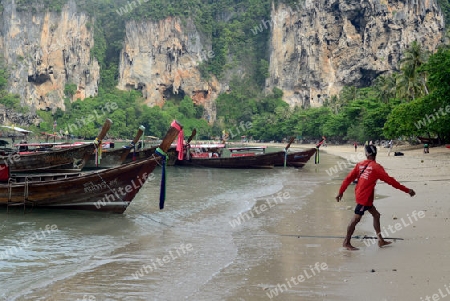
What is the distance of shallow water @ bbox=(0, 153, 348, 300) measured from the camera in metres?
5.93

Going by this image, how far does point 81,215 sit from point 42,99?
124057 mm

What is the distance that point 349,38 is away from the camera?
108062 mm

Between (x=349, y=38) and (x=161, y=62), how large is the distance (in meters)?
57.5

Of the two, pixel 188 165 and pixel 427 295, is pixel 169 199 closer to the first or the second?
pixel 427 295

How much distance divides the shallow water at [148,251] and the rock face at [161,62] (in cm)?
12712

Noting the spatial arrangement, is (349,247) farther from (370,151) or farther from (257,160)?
(257,160)

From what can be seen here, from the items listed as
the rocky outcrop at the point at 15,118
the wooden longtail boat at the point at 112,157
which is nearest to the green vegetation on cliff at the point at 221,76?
the rocky outcrop at the point at 15,118

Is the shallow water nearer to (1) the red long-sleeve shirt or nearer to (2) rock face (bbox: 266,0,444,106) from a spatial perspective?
(1) the red long-sleeve shirt

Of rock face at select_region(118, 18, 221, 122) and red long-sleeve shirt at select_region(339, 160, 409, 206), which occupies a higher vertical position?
rock face at select_region(118, 18, 221, 122)

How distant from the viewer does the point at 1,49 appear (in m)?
128

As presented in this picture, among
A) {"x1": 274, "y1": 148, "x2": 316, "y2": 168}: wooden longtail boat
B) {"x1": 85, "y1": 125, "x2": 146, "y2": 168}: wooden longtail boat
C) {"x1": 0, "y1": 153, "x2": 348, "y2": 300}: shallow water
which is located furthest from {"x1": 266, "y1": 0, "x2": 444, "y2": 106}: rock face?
{"x1": 0, "y1": 153, "x2": 348, "y2": 300}: shallow water

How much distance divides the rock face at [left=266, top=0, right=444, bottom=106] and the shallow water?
Answer: 94.3 metres

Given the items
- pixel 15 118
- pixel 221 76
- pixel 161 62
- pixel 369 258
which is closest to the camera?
pixel 369 258

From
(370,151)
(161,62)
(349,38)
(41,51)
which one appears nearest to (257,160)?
(370,151)
